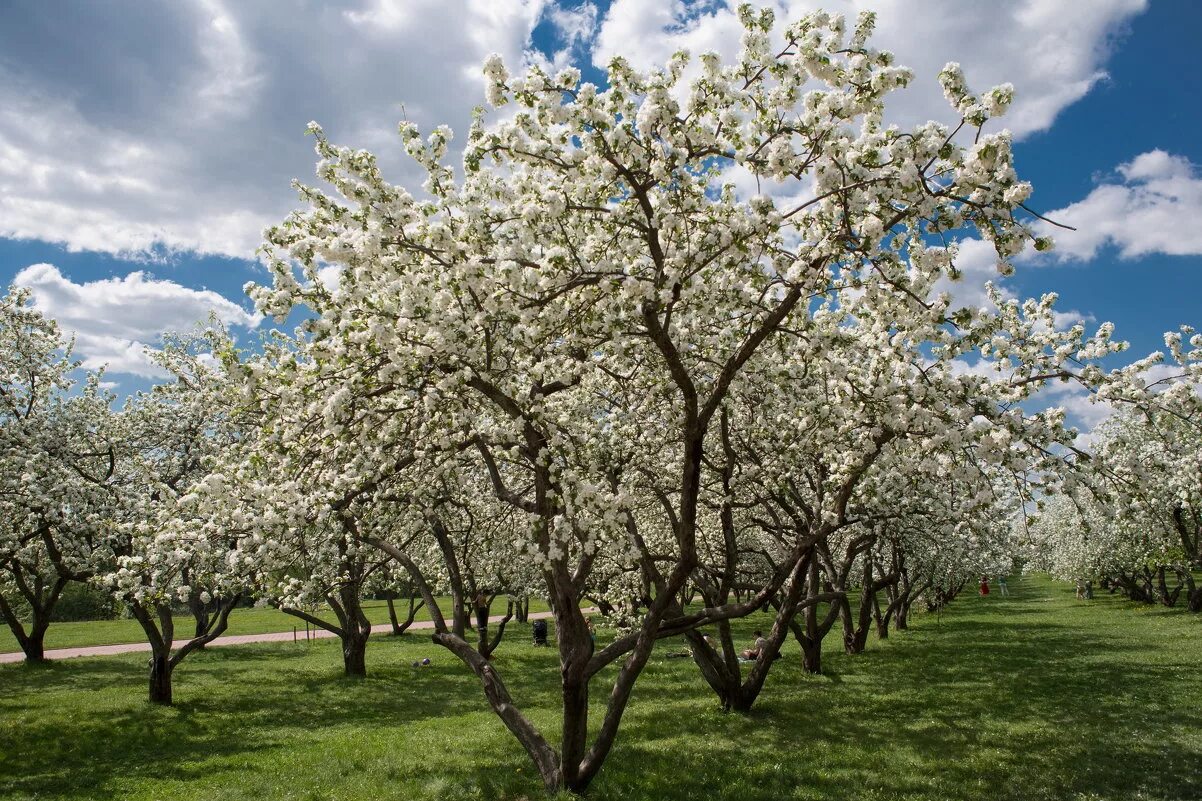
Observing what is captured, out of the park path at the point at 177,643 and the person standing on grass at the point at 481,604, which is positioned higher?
the person standing on grass at the point at 481,604

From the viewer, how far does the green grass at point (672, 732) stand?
12.5 meters

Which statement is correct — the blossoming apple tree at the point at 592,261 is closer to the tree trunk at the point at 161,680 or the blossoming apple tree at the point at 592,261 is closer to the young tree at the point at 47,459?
the young tree at the point at 47,459

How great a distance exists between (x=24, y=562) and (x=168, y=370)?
7.99 metres

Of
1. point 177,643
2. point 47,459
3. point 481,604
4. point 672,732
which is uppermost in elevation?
point 47,459

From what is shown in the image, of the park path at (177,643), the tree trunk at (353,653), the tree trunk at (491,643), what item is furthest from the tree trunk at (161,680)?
the park path at (177,643)

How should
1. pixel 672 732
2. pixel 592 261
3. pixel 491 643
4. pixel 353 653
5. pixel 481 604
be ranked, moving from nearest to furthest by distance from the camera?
pixel 592 261 → pixel 672 732 → pixel 353 653 → pixel 491 643 → pixel 481 604

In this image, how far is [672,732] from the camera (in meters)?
16.3

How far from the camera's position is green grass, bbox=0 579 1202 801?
41.1 feet

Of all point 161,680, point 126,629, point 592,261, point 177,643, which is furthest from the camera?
point 126,629

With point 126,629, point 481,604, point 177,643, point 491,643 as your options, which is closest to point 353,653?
point 481,604

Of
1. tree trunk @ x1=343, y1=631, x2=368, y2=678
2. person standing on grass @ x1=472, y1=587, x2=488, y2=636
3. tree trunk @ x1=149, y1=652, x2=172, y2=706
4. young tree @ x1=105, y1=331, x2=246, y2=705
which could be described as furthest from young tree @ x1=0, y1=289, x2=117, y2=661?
person standing on grass @ x1=472, y1=587, x2=488, y2=636

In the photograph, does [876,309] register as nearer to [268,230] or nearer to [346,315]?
[346,315]

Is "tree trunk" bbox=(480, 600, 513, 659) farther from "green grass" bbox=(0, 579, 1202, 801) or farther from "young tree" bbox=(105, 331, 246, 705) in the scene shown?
"young tree" bbox=(105, 331, 246, 705)

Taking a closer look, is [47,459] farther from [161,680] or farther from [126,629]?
[126,629]
